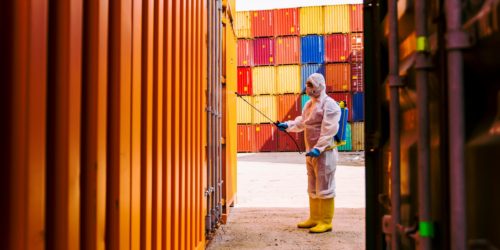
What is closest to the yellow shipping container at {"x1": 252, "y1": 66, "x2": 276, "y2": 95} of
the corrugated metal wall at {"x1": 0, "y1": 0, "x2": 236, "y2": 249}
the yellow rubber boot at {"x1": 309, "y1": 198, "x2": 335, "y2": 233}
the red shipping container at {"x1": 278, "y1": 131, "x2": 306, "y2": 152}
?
the red shipping container at {"x1": 278, "y1": 131, "x2": 306, "y2": 152}

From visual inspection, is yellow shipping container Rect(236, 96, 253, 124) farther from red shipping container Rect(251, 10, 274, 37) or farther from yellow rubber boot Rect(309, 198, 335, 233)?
A: yellow rubber boot Rect(309, 198, 335, 233)

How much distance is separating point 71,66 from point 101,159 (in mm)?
464

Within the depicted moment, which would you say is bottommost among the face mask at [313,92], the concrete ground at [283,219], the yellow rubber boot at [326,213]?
the concrete ground at [283,219]

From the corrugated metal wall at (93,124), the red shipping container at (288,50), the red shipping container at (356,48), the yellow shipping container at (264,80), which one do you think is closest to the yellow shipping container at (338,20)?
the red shipping container at (356,48)

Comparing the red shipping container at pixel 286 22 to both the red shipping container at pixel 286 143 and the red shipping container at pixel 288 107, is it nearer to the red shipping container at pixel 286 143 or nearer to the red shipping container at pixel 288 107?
the red shipping container at pixel 288 107

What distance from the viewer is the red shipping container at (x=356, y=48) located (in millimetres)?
24367

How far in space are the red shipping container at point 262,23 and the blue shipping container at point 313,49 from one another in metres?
2.17

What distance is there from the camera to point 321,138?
573cm

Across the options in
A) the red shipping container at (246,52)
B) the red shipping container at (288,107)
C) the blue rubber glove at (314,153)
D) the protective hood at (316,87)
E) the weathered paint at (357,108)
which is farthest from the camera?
the red shipping container at (246,52)

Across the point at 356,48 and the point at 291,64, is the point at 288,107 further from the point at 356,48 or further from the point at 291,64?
the point at 356,48

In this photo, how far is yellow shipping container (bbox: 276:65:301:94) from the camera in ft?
84.3

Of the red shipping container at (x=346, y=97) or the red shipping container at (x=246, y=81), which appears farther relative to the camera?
the red shipping container at (x=246, y=81)

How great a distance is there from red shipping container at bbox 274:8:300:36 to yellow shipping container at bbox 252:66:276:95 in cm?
222

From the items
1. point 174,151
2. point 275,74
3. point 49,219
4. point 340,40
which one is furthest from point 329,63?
point 49,219
